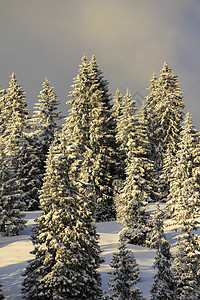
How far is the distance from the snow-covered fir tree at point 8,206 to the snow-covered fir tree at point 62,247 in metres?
11.0

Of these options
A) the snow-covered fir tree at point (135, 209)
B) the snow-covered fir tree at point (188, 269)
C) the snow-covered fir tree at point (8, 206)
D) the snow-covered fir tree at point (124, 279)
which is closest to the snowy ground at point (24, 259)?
the snow-covered fir tree at point (135, 209)

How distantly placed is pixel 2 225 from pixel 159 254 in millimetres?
16135

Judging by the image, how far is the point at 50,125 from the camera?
42.0 meters

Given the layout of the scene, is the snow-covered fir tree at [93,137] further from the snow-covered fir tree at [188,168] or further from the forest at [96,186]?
the snow-covered fir tree at [188,168]

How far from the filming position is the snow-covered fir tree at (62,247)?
1376cm

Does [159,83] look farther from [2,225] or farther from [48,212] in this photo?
[48,212]

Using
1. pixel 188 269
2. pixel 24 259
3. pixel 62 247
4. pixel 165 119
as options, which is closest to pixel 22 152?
pixel 24 259

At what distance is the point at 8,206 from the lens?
26.1m

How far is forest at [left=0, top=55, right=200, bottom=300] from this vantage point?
14.0 metres

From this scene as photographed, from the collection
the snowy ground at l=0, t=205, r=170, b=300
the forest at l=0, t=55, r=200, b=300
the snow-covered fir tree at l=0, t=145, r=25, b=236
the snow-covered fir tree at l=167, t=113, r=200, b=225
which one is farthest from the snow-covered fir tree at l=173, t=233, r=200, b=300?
the snow-covered fir tree at l=167, t=113, r=200, b=225

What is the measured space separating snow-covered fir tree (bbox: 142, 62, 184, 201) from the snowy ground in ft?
55.9

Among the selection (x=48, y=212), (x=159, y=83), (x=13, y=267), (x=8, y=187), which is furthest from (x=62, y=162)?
(x=159, y=83)

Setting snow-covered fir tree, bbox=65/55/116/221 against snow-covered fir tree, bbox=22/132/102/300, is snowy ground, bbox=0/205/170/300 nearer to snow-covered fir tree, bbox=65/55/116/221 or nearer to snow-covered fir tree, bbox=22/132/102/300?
snow-covered fir tree, bbox=22/132/102/300

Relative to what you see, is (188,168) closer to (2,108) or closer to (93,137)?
(93,137)
